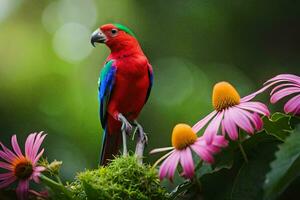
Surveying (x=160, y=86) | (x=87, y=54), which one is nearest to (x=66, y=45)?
(x=87, y=54)

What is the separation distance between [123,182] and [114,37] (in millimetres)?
1601

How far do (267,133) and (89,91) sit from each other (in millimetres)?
4940

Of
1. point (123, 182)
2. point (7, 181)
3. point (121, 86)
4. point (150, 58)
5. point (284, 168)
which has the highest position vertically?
point (150, 58)

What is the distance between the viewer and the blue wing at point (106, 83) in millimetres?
2757

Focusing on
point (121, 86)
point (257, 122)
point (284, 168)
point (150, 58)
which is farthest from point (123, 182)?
point (150, 58)

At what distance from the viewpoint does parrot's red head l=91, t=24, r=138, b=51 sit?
2855 millimetres

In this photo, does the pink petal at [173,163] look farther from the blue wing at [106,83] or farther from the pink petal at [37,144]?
the blue wing at [106,83]

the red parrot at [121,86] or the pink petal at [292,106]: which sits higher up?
Result: the red parrot at [121,86]

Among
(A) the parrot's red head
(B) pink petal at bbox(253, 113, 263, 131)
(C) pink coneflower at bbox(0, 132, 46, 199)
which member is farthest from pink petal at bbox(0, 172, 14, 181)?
(A) the parrot's red head

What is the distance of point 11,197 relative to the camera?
47.7 inches

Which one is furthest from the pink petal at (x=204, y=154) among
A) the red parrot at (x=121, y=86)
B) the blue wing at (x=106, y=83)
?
the blue wing at (x=106, y=83)

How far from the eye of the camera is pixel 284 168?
1.02 meters

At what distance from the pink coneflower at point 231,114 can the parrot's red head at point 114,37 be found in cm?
152

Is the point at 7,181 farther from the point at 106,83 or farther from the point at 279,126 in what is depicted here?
the point at 106,83
